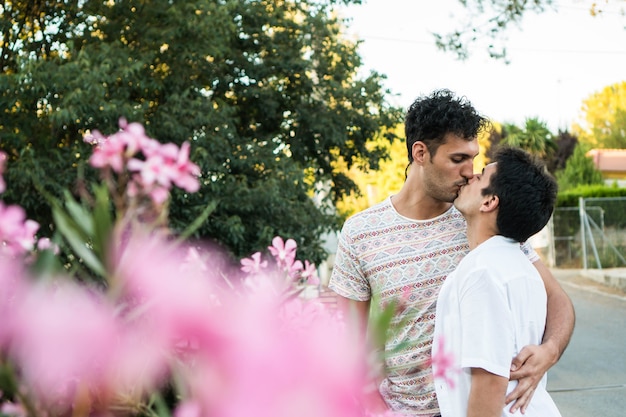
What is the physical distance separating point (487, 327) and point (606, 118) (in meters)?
63.0

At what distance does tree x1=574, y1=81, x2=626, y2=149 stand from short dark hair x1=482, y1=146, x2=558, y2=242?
60513mm

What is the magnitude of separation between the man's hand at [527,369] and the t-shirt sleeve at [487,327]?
92 millimetres

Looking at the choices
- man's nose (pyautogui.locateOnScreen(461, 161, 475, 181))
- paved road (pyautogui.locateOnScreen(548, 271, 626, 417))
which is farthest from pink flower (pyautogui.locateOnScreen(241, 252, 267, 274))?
paved road (pyautogui.locateOnScreen(548, 271, 626, 417))

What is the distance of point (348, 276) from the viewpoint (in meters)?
2.75

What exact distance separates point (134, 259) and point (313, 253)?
38.4ft

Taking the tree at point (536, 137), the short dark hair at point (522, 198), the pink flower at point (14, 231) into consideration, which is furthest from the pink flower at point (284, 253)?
the tree at point (536, 137)

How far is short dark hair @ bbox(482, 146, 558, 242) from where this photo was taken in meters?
2.18

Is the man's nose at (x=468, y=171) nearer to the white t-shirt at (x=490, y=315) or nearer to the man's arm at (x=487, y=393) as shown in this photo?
the white t-shirt at (x=490, y=315)

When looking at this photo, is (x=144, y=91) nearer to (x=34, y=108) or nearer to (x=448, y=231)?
(x=34, y=108)

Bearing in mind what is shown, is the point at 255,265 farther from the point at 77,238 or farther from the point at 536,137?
the point at 536,137

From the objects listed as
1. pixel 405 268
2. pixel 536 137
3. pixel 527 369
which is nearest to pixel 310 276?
pixel 527 369

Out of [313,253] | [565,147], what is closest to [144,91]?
[313,253]

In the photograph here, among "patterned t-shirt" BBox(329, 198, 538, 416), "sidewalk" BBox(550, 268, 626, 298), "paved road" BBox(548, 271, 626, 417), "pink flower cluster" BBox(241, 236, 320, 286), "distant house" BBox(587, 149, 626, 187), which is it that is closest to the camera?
"pink flower cluster" BBox(241, 236, 320, 286)

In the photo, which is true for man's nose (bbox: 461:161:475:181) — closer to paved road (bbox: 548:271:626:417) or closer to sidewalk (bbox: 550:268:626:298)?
paved road (bbox: 548:271:626:417)
